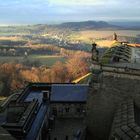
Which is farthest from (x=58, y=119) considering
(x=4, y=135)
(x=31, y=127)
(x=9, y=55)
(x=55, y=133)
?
(x=9, y=55)

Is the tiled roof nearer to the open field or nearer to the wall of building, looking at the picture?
the wall of building

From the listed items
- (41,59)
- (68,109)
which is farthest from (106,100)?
(41,59)

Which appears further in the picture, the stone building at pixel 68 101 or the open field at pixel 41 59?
the open field at pixel 41 59

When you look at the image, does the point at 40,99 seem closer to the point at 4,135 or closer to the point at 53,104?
the point at 53,104

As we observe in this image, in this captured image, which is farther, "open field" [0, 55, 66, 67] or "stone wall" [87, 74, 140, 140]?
"open field" [0, 55, 66, 67]

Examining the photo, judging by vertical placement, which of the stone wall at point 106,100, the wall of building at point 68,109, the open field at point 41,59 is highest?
the stone wall at point 106,100

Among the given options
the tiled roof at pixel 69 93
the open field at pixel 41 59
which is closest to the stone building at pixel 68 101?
the tiled roof at pixel 69 93

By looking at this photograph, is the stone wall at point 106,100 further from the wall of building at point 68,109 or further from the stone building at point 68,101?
the wall of building at point 68,109

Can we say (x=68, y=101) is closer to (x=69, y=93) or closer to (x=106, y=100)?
(x=69, y=93)

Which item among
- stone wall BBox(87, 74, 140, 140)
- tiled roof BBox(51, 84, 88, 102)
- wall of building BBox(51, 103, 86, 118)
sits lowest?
wall of building BBox(51, 103, 86, 118)

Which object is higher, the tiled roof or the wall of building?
the tiled roof

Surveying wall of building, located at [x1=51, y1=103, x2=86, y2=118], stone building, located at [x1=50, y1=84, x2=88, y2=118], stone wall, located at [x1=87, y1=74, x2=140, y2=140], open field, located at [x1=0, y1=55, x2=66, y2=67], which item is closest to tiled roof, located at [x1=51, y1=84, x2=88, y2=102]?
stone building, located at [x1=50, y1=84, x2=88, y2=118]
